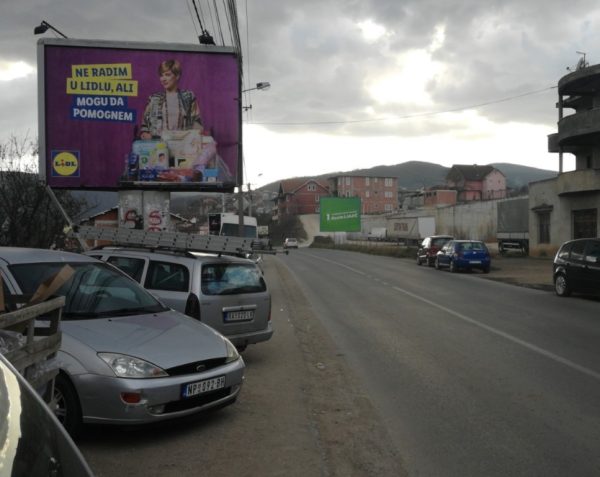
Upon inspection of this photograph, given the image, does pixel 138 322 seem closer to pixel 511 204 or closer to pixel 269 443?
pixel 269 443

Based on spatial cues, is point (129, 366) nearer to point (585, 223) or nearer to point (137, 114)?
point (137, 114)

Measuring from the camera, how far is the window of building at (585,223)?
31.3 m

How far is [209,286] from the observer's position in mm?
7777

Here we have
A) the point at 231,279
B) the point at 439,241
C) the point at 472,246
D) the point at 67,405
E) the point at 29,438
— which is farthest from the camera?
the point at 439,241

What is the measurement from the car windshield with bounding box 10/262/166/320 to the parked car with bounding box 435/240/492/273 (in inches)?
904

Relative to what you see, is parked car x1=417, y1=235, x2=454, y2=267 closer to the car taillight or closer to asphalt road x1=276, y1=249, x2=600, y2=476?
asphalt road x1=276, y1=249, x2=600, y2=476

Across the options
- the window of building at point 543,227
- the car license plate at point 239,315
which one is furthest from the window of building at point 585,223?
the car license plate at point 239,315

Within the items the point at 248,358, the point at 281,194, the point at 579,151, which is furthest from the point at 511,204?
the point at 281,194

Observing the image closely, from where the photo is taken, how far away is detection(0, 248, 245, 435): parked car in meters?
4.73

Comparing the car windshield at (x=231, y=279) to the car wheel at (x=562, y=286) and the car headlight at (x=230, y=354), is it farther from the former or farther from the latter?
the car wheel at (x=562, y=286)

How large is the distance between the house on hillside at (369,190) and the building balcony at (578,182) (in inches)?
3787

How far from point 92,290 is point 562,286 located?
14473 millimetres

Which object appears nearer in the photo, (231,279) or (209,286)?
(209,286)

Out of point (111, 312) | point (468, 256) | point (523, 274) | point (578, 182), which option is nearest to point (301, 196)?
point (578, 182)
